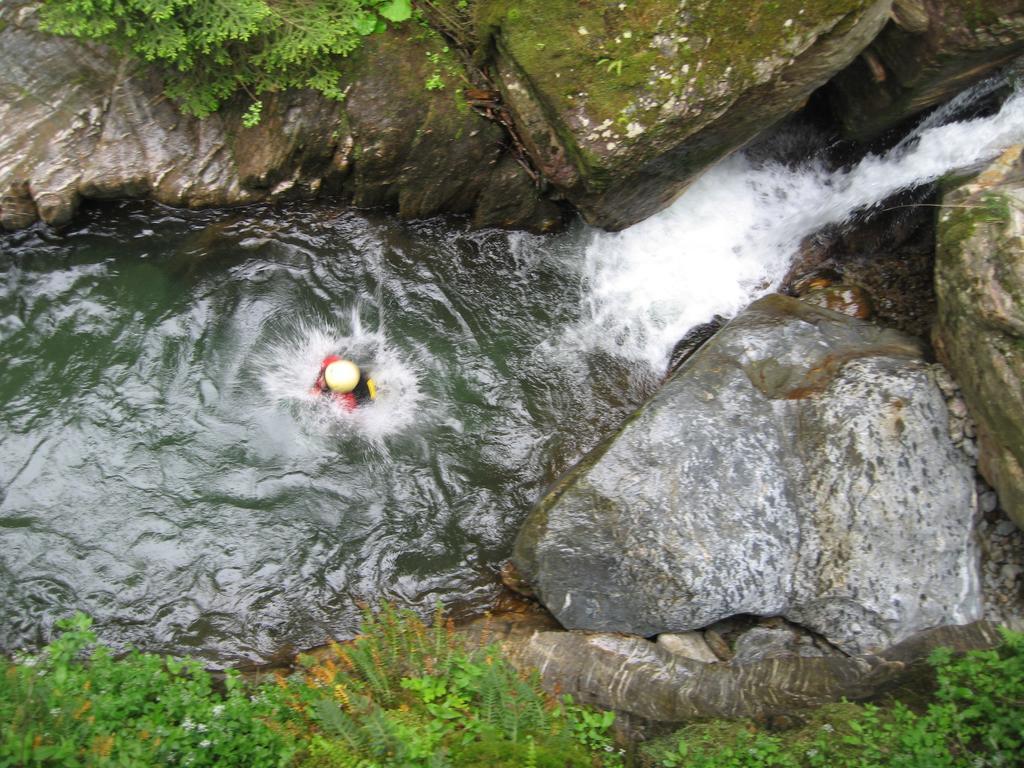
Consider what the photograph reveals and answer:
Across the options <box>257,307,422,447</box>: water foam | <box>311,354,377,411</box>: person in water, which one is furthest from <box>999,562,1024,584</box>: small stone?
<box>311,354,377,411</box>: person in water

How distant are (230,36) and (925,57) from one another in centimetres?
560

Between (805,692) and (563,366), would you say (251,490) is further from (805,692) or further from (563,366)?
(805,692)

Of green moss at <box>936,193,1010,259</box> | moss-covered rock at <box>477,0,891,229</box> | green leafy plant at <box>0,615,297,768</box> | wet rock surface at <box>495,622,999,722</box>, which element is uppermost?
moss-covered rock at <box>477,0,891,229</box>

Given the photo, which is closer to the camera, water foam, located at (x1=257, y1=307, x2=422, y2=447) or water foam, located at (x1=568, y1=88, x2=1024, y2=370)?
water foam, located at (x1=257, y1=307, x2=422, y2=447)

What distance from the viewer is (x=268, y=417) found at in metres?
6.38

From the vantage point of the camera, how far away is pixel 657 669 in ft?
16.4

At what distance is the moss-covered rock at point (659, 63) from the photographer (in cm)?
515

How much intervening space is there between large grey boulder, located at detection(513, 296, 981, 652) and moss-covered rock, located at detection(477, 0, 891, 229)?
6.47ft

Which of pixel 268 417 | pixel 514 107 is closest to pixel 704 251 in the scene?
pixel 514 107

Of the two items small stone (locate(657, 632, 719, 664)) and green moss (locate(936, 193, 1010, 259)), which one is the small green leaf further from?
small stone (locate(657, 632, 719, 664))

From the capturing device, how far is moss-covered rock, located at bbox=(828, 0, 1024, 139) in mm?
5250

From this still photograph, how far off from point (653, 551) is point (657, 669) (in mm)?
832

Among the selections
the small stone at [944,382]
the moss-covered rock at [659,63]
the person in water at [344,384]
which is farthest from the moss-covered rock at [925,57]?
the person in water at [344,384]

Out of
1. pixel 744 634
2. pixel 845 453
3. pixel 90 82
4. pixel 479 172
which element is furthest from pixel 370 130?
pixel 744 634
